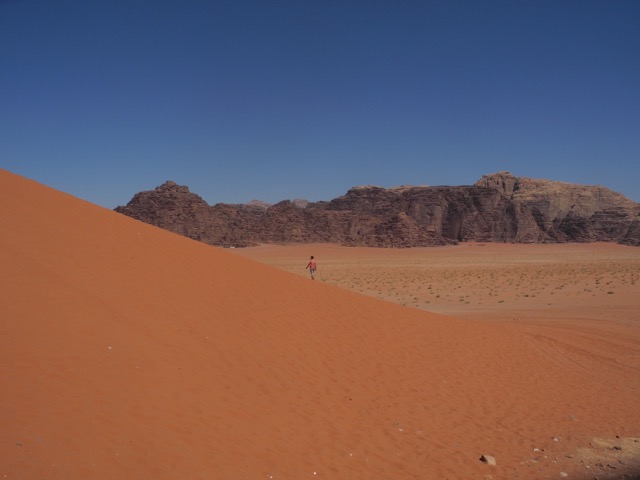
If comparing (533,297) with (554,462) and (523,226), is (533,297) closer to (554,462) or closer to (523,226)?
(554,462)

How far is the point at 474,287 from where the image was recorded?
106 feet

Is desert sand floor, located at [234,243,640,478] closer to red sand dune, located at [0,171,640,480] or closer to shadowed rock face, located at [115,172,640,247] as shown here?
red sand dune, located at [0,171,640,480]

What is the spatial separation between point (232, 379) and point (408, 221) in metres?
87.5

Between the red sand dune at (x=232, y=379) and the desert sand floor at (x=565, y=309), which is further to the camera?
the desert sand floor at (x=565, y=309)

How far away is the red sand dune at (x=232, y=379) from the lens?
4957 mm

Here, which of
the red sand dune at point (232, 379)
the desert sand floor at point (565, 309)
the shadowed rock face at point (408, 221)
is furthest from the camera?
the shadowed rock face at point (408, 221)

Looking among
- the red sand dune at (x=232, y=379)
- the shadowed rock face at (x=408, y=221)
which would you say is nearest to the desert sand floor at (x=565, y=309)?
the red sand dune at (x=232, y=379)

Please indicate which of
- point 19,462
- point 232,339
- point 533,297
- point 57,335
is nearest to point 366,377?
point 232,339

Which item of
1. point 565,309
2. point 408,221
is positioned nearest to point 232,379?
point 565,309

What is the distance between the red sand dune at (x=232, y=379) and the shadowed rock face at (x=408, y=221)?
7858 centimetres

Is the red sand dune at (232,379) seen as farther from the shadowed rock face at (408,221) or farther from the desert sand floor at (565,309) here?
the shadowed rock face at (408,221)

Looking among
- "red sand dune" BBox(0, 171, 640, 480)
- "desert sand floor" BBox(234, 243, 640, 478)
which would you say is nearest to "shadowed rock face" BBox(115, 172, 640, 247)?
"desert sand floor" BBox(234, 243, 640, 478)

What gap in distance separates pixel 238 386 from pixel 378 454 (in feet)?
7.01

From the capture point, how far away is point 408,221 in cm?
9238
